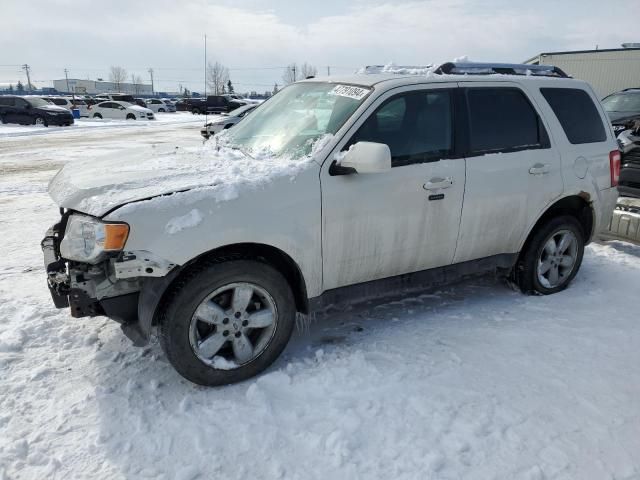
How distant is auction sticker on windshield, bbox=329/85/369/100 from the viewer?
3.50 metres

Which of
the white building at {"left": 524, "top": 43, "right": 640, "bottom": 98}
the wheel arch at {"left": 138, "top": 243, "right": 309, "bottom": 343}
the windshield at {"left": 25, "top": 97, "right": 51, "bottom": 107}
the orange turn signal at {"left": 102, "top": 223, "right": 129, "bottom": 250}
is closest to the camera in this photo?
the orange turn signal at {"left": 102, "top": 223, "right": 129, "bottom": 250}

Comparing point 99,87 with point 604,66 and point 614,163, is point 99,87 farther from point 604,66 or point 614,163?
point 614,163

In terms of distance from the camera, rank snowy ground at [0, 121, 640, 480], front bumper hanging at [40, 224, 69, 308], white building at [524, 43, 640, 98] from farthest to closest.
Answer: white building at [524, 43, 640, 98] → front bumper hanging at [40, 224, 69, 308] → snowy ground at [0, 121, 640, 480]

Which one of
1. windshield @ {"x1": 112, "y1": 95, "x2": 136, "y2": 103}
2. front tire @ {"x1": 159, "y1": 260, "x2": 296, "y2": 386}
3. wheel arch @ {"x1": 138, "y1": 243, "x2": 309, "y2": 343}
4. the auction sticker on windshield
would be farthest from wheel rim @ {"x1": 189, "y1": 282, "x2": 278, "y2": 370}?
windshield @ {"x1": 112, "y1": 95, "x2": 136, "y2": 103}

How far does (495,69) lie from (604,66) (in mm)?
29869

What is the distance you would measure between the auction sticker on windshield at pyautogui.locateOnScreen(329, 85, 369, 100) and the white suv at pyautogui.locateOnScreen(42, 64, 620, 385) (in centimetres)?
2

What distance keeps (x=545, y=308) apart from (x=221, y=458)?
3036 millimetres

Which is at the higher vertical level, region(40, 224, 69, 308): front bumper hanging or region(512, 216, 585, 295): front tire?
region(40, 224, 69, 308): front bumper hanging

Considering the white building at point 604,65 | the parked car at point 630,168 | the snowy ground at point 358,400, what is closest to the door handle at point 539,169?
the snowy ground at point 358,400

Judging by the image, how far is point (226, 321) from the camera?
9.96ft

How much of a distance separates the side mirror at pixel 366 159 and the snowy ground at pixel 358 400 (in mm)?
1280

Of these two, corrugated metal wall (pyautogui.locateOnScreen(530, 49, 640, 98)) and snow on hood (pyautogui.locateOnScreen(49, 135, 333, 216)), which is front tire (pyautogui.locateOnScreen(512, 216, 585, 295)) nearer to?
snow on hood (pyautogui.locateOnScreen(49, 135, 333, 216))

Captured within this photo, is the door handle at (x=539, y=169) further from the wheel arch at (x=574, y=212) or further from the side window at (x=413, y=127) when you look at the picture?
the side window at (x=413, y=127)

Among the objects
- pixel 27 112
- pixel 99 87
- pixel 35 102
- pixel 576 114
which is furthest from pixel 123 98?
pixel 99 87
